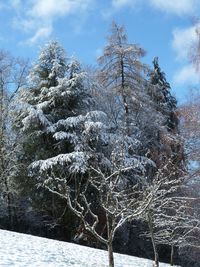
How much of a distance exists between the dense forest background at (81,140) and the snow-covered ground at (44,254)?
5.51 metres

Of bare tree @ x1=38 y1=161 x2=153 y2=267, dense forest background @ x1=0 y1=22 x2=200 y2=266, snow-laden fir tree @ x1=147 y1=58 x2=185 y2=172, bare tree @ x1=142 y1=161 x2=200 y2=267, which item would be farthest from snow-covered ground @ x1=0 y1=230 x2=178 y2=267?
snow-laden fir tree @ x1=147 y1=58 x2=185 y2=172

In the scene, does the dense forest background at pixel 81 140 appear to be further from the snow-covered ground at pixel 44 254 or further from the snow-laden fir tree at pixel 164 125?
the snow-covered ground at pixel 44 254

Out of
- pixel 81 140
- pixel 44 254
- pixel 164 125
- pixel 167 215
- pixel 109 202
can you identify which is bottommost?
pixel 44 254

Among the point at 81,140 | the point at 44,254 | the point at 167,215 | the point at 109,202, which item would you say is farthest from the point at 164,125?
the point at 44,254

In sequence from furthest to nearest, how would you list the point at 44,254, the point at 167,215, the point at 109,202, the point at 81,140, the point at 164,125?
the point at 164,125 → the point at 81,140 → the point at 167,215 → the point at 109,202 → the point at 44,254

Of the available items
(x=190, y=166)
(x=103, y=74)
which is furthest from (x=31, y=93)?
(x=190, y=166)

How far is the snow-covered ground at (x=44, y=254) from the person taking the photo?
36.7 feet

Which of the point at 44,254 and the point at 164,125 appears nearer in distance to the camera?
the point at 44,254

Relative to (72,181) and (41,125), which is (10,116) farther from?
(72,181)

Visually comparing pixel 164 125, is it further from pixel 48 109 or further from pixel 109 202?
pixel 109 202

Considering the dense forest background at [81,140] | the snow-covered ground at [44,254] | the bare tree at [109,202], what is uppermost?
the dense forest background at [81,140]

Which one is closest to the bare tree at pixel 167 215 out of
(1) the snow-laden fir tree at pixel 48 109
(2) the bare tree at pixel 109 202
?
(2) the bare tree at pixel 109 202

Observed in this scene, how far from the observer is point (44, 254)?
12867 millimetres

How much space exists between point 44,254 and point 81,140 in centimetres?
938
